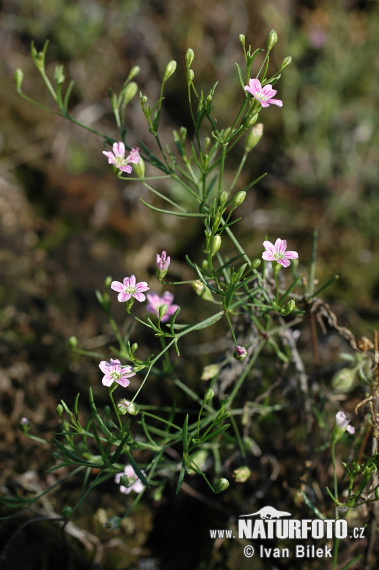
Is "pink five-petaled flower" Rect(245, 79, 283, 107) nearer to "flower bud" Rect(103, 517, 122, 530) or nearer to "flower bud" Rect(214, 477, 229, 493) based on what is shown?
"flower bud" Rect(214, 477, 229, 493)

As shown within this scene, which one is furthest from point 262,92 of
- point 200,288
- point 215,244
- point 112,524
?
point 112,524

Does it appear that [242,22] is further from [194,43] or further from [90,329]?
[90,329]

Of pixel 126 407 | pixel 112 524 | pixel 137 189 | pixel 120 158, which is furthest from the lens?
pixel 137 189

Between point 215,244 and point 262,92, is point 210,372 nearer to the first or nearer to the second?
point 215,244

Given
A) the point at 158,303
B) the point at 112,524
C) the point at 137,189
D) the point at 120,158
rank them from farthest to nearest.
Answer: the point at 137,189
the point at 158,303
the point at 112,524
the point at 120,158

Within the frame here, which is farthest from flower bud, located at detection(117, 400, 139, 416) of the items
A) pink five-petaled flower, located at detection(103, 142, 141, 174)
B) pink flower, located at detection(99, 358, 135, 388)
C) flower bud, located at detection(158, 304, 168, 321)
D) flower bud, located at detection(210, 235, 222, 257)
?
pink five-petaled flower, located at detection(103, 142, 141, 174)

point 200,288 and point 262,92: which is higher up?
point 262,92

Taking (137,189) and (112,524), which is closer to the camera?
(112,524)

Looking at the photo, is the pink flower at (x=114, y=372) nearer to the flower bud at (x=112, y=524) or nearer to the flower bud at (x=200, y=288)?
the flower bud at (x=200, y=288)

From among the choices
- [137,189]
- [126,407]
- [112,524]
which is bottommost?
[112,524]
